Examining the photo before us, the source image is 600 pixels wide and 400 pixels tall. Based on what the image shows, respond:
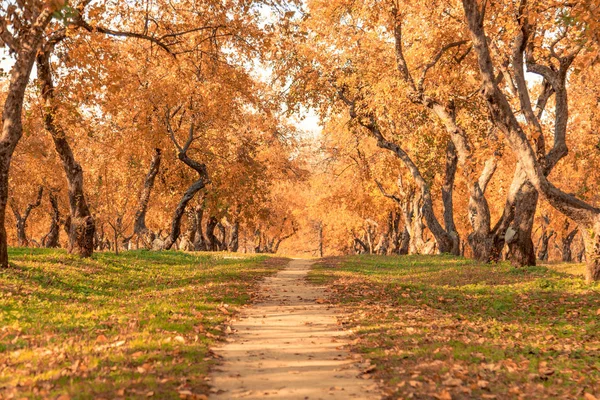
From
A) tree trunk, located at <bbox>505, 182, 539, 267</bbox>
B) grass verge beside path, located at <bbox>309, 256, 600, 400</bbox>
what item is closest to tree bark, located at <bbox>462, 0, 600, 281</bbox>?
grass verge beside path, located at <bbox>309, 256, 600, 400</bbox>

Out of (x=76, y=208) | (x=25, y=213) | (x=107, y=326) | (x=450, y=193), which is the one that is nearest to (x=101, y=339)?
(x=107, y=326)

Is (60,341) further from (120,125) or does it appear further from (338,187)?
(338,187)

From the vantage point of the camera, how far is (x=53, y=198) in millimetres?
44719

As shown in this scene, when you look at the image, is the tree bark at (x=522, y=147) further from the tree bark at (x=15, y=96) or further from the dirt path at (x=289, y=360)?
the tree bark at (x=15, y=96)

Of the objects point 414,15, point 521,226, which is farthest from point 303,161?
point 521,226

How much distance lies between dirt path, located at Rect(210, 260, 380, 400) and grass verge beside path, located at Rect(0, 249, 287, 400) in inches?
15.9

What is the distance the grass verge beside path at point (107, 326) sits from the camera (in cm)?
707

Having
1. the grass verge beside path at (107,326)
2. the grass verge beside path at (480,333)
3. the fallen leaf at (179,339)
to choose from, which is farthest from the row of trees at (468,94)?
the fallen leaf at (179,339)

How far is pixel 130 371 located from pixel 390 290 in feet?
36.9

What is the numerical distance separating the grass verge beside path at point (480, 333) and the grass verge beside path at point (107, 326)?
8.89 feet

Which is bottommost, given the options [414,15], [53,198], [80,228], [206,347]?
[206,347]

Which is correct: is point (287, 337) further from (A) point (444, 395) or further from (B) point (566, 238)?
(B) point (566, 238)

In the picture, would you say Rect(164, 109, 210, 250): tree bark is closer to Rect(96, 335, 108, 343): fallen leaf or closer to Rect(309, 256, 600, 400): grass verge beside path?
Rect(309, 256, 600, 400): grass verge beside path

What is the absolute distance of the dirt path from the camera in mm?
7230
